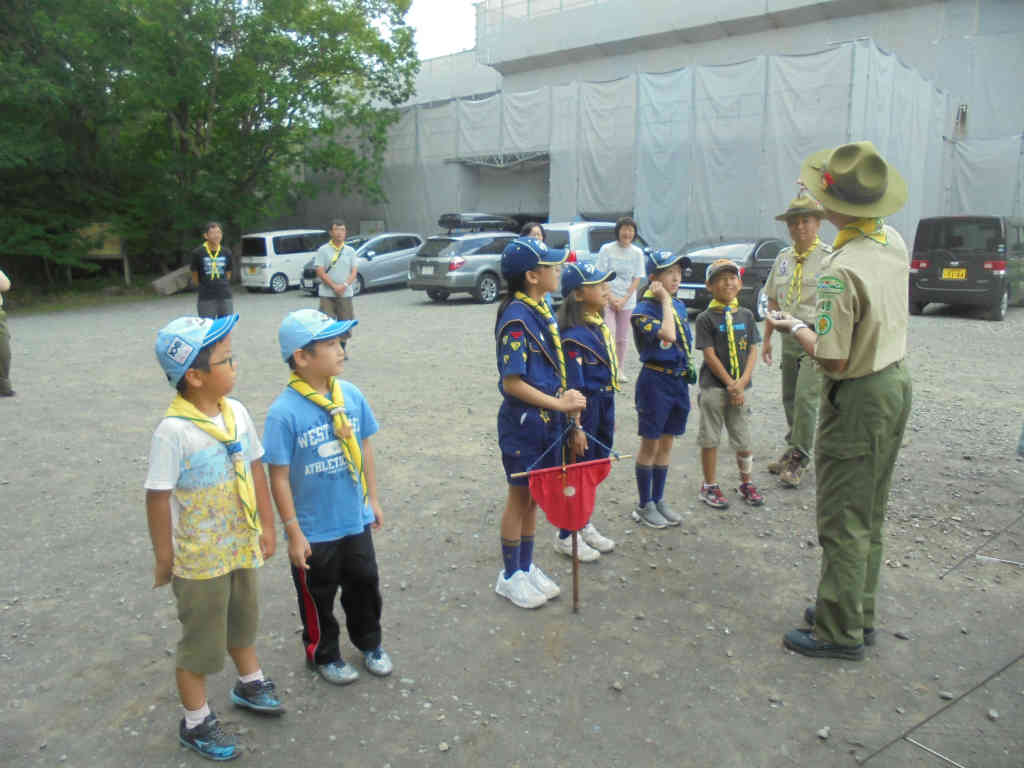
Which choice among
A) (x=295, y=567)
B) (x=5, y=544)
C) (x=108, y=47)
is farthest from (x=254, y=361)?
(x=108, y=47)

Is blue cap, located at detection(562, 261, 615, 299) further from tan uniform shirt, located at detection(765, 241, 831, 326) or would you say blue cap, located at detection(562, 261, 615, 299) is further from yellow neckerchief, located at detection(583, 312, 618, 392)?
tan uniform shirt, located at detection(765, 241, 831, 326)

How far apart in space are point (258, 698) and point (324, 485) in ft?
2.79

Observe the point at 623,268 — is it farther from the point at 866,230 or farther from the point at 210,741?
the point at 210,741

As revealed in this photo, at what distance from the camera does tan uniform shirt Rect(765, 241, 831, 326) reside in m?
5.22

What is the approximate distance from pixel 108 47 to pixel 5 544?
60.5ft

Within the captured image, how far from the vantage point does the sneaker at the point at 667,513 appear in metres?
4.86

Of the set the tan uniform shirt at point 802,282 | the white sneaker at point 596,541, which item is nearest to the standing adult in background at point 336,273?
the tan uniform shirt at point 802,282

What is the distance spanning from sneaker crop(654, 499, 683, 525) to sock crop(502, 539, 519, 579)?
1323 mm

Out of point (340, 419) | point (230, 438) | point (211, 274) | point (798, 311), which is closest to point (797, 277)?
point (798, 311)

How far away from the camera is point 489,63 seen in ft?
101

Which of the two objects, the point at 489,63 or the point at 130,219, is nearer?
the point at 130,219

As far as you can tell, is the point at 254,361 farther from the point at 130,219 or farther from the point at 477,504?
the point at 130,219

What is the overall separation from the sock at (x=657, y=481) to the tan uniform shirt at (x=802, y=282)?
1.41 meters

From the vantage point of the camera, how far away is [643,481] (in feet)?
16.0
